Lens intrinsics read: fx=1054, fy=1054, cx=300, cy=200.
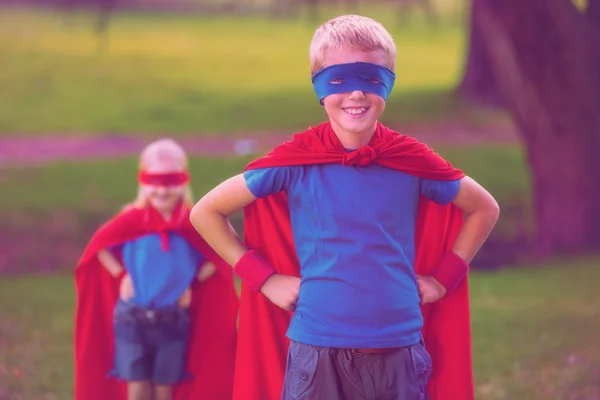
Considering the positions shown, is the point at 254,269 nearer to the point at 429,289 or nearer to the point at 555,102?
the point at 429,289

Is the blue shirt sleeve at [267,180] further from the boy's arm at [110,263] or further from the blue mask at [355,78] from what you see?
the boy's arm at [110,263]

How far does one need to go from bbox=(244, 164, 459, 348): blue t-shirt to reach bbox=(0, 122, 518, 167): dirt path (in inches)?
397

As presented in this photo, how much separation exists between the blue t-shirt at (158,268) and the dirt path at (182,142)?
866 centimetres

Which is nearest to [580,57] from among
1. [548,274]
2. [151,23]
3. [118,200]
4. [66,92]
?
[548,274]

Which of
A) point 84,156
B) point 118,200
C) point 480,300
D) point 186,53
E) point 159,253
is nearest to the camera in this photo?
point 159,253

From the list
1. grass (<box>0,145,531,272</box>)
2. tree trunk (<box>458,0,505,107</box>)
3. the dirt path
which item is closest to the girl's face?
grass (<box>0,145,531,272</box>)

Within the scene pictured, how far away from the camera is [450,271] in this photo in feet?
12.1

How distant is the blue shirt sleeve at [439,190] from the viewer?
353cm

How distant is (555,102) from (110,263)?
586cm

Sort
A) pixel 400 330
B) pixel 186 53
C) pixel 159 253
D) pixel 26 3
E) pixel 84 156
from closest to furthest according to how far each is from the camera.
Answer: pixel 400 330 → pixel 159 253 → pixel 84 156 → pixel 186 53 → pixel 26 3

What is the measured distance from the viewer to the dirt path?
44.8 feet

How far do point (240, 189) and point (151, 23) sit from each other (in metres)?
18.7

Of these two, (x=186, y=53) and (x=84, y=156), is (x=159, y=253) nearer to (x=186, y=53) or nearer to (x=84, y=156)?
(x=84, y=156)

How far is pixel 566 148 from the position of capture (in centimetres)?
985
